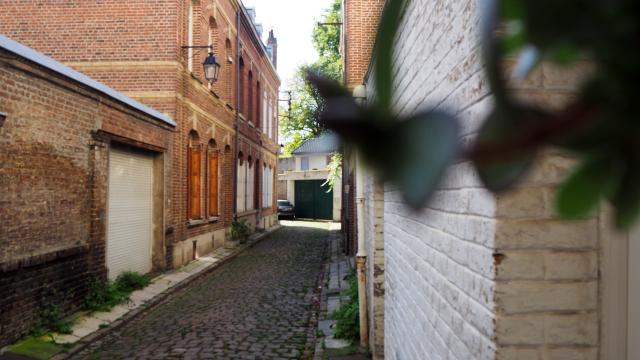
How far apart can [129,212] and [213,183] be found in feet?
22.6

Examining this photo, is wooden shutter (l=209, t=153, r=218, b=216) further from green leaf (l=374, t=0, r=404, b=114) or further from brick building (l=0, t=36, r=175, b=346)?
green leaf (l=374, t=0, r=404, b=114)

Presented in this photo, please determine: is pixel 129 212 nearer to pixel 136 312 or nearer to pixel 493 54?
pixel 136 312

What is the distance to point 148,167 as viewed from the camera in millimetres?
12242

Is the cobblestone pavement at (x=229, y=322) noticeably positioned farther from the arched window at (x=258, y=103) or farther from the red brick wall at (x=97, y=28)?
the arched window at (x=258, y=103)

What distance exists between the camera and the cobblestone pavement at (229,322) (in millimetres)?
6980

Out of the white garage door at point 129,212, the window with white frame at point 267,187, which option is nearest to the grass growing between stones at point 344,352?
the white garage door at point 129,212

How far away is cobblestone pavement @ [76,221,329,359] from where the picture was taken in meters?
6.98

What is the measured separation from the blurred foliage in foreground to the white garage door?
10.3m

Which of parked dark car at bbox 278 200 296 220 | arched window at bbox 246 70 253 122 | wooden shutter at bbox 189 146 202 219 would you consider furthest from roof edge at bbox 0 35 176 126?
parked dark car at bbox 278 200 296 220

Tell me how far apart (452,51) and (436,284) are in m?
1.13

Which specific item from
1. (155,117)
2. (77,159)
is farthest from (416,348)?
(155,117)

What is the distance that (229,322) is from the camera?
842cm

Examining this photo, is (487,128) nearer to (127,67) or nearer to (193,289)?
(193,289)

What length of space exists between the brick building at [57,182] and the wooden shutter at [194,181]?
376 cm
